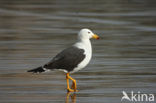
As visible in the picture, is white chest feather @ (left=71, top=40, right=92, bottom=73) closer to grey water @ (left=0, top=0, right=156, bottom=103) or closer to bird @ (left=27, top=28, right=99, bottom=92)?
bird @ (left=27, top=28, right=99, bottom=92)

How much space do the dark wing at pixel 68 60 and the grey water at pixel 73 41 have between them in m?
0.39

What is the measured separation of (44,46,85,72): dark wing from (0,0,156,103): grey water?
1.27ft

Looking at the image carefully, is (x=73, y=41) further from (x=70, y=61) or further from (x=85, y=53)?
(x=70, y=61)

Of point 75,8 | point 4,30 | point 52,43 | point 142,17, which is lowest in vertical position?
point 52,43

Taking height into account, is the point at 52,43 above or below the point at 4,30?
below

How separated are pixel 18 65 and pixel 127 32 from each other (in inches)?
240

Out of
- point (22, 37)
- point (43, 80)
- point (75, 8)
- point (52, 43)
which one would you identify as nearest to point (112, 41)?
point (52, 43)

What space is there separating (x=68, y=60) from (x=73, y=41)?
5.80 metres

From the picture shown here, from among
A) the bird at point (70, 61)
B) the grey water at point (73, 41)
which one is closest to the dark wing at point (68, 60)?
the bird at point (70, 61)

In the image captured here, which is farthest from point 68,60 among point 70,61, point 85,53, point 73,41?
point 73,41

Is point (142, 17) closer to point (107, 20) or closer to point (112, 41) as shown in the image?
point (107, 20)

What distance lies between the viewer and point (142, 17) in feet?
71.9

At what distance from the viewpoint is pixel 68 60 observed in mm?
10305

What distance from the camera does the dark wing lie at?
10258 mm
